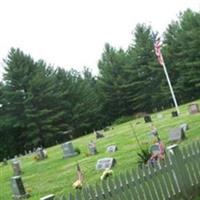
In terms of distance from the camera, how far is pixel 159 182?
9.57 meters

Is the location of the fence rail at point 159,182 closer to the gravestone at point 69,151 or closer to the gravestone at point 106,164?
the gravestone at point 106,164

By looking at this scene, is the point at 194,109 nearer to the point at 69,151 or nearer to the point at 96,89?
the point at 69,151

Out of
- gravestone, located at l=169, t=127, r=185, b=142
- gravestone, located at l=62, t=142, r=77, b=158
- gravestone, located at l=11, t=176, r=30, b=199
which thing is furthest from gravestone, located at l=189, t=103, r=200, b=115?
A: gravestone, located at l=11, t=176, r=30, b=199

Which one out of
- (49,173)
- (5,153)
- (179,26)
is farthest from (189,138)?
(179,26)

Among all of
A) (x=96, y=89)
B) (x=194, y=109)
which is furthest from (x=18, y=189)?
(x=96, y=89)

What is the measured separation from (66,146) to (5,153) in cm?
3175

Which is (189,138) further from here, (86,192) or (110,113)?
(110,113)

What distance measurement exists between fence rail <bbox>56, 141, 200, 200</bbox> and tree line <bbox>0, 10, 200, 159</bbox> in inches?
1775

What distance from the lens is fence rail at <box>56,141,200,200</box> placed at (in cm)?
844

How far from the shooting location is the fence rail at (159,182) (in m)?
8.44

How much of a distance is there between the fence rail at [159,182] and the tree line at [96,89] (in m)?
45.1

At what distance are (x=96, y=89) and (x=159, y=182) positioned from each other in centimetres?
5697

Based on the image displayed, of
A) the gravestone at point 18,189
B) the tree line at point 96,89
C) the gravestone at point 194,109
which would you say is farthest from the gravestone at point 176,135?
the tree line at point 96,89

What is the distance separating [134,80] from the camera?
6266 centimetres
